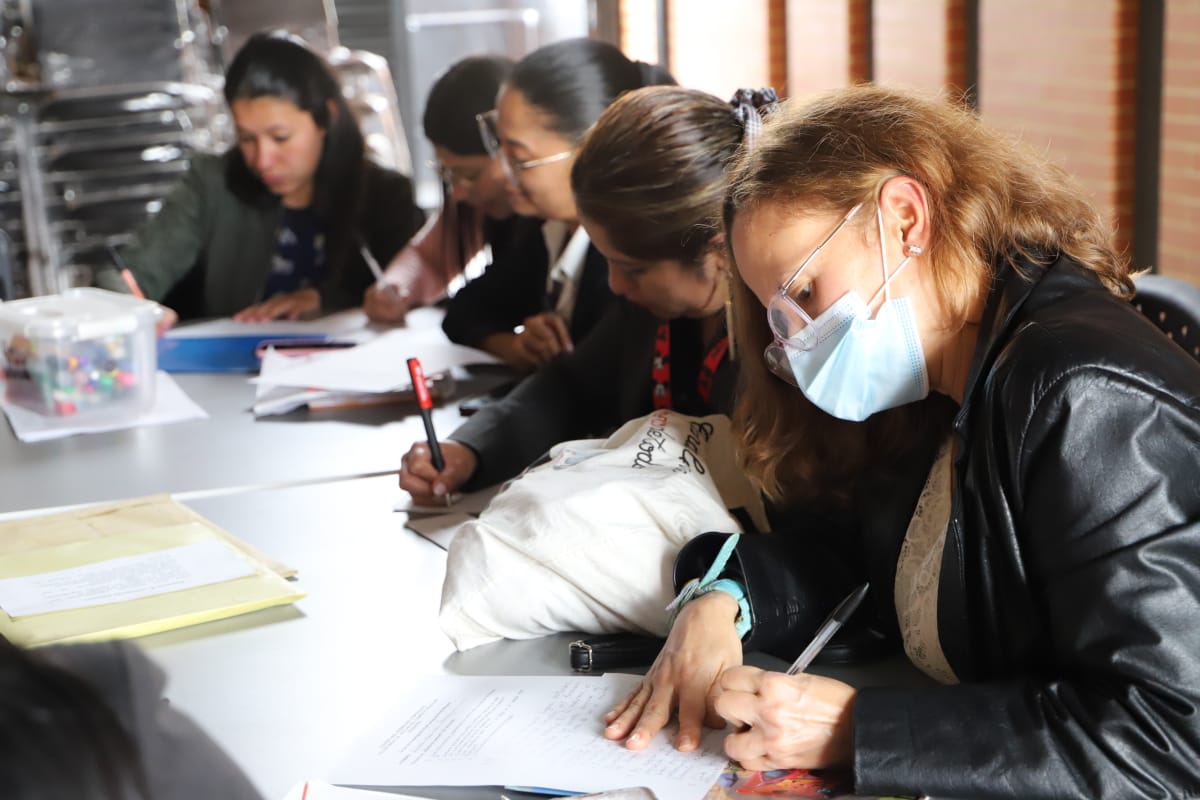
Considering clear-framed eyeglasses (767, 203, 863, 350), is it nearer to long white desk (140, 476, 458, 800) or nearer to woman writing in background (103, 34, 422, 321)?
long white desk (140, 476, 458, 800)

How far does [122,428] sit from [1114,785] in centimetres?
182

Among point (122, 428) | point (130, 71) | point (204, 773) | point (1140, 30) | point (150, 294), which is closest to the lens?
point (204, 773)

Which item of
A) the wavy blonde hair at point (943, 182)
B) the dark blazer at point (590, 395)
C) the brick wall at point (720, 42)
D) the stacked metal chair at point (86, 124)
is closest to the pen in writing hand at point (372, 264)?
the dark blazer at point (590, 395)

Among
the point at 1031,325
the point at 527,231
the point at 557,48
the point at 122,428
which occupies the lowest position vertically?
the point at 122,428

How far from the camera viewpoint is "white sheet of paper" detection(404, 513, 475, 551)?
1.69 m

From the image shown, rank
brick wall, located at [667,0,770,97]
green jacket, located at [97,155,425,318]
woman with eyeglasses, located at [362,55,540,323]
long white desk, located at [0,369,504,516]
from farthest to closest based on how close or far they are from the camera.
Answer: brick wall, located at [667,0,770,97] → green jacket, located at [97,155,425,318] → woman with eyeglasses, located at [362,55,540,323] → long white desk, located at [0,369,504,516]

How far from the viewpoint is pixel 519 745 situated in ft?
3.67

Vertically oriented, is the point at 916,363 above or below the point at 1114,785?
above

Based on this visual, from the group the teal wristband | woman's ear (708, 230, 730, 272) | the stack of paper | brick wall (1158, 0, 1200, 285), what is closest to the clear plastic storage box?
the stack of paper

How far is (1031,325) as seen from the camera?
107 centimetres

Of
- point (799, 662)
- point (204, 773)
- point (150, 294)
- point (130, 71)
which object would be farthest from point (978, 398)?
point (130, 71)

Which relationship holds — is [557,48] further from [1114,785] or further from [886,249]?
[1114,785]

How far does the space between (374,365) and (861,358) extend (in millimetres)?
1443

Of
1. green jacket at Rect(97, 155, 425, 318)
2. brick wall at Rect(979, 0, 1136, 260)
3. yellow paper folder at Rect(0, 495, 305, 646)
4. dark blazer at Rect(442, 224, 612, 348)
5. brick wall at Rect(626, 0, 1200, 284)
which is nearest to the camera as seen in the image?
yellow paper folder at Rect(0, 495, 305, 646)
